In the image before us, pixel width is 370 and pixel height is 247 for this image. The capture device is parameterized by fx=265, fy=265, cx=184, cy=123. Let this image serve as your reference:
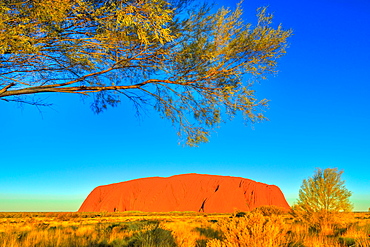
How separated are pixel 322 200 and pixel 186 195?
78.7 metres

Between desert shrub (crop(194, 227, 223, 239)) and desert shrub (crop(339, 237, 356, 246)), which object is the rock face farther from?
desert shrub (crop(339, 237, 356, 246))

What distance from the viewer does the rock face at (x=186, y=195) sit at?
8675cm

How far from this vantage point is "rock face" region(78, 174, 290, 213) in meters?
86.8

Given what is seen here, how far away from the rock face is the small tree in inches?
2770

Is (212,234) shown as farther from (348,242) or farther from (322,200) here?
(322,200)

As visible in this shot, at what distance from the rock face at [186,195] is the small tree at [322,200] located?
70353mm

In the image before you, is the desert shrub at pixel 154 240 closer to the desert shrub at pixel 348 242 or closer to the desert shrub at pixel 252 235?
the desert shrub at pixel 252 235

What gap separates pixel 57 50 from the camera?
6344 millimetres

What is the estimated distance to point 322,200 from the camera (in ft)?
48.6

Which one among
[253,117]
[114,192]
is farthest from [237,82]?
[114,192]

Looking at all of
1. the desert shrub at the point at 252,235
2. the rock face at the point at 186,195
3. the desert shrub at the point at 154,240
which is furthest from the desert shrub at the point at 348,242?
the rock face at the point at 186,195

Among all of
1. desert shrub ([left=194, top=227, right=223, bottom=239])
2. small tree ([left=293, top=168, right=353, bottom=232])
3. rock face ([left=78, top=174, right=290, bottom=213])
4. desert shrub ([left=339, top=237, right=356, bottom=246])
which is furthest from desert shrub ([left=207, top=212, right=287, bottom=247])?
rock face ([left=78, top=174, right=290, bottom=213])

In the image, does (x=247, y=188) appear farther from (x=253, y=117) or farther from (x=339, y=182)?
(x=253, y=117)

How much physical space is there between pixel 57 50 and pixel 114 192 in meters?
96.1
